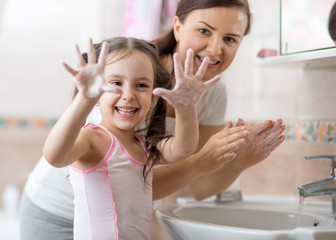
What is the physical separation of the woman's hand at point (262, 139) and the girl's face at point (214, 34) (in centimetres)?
18

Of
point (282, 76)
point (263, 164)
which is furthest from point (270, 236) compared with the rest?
point (282, 76)

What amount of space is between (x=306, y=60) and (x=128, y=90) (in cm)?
54

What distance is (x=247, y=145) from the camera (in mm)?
1128

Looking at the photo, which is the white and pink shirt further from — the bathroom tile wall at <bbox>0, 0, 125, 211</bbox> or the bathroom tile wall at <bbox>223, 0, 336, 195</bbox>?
the bathroom tile wall at <bbox>0, 0, 125, 211</bbox>

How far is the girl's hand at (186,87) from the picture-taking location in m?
0.77

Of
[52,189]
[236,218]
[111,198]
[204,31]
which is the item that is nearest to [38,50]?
[52,189]

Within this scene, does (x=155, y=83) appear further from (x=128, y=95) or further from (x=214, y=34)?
(x=214, y=34)

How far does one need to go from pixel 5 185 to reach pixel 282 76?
1762 millimetres

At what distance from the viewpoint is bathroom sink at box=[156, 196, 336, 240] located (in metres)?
0.95

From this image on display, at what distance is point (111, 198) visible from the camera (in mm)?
875

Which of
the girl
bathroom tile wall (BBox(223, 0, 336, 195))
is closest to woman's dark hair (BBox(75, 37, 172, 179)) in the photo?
the girl

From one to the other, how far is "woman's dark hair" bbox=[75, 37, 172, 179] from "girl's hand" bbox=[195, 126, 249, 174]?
124mm

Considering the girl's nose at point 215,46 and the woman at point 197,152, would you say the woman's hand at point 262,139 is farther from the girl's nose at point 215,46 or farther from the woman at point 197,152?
the girl's nose at point 215,46

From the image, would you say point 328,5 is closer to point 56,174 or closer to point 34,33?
point 56,174
